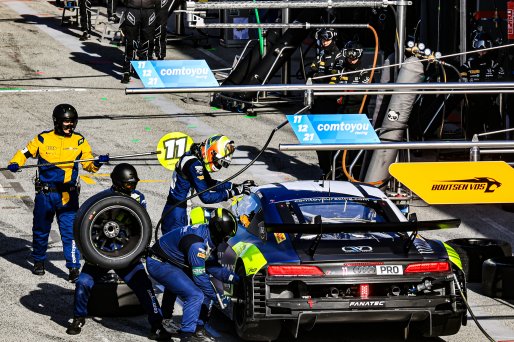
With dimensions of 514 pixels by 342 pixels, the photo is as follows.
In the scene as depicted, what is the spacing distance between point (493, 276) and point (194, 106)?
11.2 meters

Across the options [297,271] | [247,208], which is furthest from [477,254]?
[297,271]

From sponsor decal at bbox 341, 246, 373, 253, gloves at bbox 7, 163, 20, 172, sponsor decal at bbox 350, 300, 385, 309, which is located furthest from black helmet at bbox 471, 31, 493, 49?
sponsor decal at bbox 350, 300, 385, 309

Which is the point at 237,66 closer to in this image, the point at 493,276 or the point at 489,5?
the point at 489,5

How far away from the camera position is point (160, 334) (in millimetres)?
10586

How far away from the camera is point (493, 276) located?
12.1m

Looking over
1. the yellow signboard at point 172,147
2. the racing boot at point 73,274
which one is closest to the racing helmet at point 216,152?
the yellow signboard at point 172,147

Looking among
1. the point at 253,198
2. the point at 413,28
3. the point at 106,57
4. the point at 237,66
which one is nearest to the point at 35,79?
the point at 106,57

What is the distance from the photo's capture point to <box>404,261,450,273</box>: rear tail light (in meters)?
9.94

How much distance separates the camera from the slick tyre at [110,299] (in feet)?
36.8

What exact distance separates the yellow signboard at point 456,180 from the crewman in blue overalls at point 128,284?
289cm

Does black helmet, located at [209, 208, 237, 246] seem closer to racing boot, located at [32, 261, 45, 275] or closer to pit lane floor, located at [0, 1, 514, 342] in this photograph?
pit lane floor, located at [0, 1, 514, 342]

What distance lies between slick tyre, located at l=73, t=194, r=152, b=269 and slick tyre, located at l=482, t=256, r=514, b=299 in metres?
3.94

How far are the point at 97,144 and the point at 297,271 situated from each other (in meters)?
10.1

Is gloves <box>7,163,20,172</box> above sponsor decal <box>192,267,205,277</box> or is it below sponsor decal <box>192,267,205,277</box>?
above
